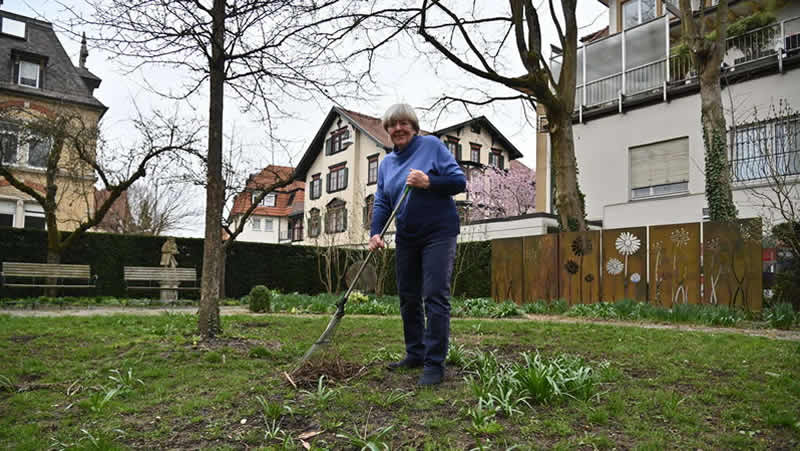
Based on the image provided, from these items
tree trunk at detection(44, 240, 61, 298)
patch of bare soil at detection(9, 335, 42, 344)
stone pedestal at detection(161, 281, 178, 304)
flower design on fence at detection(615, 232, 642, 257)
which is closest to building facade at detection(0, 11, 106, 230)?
tree trunk at detection(44, 240, 61, 298)

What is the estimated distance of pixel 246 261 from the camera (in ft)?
54.0

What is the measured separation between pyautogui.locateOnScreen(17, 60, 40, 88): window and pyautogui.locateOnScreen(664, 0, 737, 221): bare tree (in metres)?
24.4

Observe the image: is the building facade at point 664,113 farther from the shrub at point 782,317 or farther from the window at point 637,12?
the shrub at point 782,317

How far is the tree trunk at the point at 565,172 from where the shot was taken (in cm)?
1120

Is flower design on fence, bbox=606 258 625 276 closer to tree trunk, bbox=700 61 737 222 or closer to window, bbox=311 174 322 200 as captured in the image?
tree trunk, bbox=700 61 737 222

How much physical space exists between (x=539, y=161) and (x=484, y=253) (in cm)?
633

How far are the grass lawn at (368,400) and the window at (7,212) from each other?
21.1 m

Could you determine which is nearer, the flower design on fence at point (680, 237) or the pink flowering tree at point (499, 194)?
the flower design on fence at point (680, 237)

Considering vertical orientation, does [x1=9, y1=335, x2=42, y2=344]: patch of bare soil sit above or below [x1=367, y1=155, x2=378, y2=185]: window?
below

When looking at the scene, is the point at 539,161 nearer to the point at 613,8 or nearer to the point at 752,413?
the point at 613,8

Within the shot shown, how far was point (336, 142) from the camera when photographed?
3278 cm

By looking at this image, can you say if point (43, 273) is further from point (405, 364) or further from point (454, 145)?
point (454, 145)

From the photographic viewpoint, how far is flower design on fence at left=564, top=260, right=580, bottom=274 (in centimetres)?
1019

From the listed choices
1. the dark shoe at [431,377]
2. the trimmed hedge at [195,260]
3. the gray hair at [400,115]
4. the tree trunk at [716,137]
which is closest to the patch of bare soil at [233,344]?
the dark shoe at [431,377]
